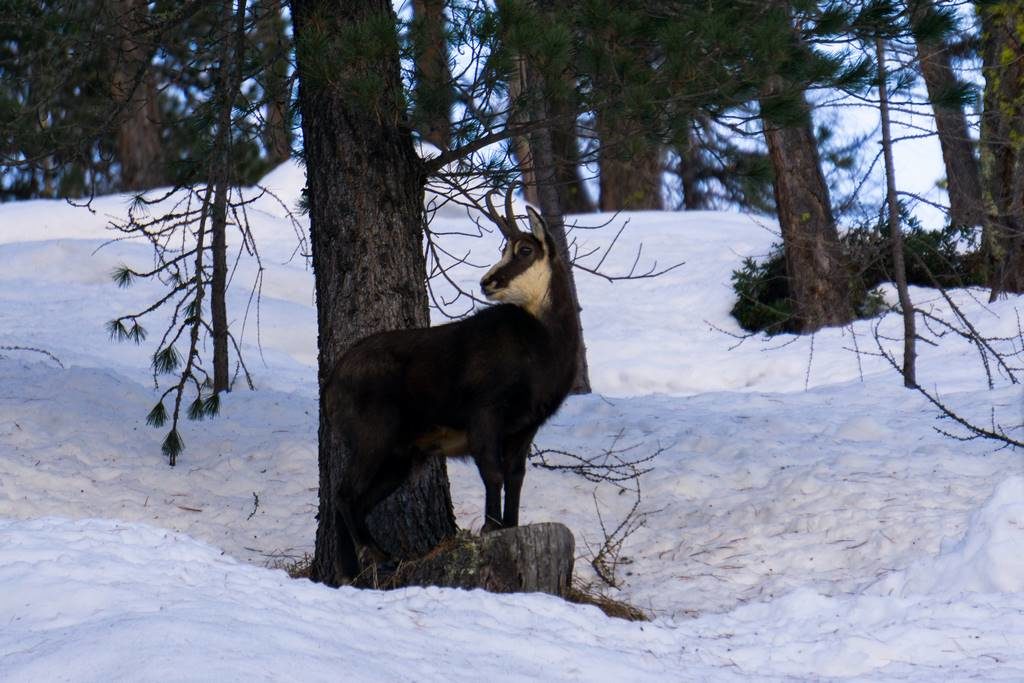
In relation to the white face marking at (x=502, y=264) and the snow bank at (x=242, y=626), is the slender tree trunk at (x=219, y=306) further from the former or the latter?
the snow bank at (x=242, y=626)

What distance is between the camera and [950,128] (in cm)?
1412

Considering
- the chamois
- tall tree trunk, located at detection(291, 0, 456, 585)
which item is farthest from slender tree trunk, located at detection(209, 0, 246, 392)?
the chamois

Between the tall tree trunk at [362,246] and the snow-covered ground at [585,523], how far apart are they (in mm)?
1226

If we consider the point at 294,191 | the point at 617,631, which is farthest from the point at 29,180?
the point at 617,631

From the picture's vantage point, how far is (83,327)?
48.9 ft

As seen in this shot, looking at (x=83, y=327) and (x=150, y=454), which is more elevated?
(x=83, y=327)

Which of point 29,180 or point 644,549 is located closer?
point 644,549

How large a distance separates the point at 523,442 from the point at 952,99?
328cm

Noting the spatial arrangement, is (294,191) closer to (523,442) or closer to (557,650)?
(523,442)

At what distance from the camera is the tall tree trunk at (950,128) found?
732 cm

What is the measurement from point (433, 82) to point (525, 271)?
4.68 ft

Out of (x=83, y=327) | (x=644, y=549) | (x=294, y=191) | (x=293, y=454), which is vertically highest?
(x=294, y=191)

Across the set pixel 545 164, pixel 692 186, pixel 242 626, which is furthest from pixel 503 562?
pixel 692 186

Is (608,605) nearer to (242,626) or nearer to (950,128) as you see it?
(242,626)
